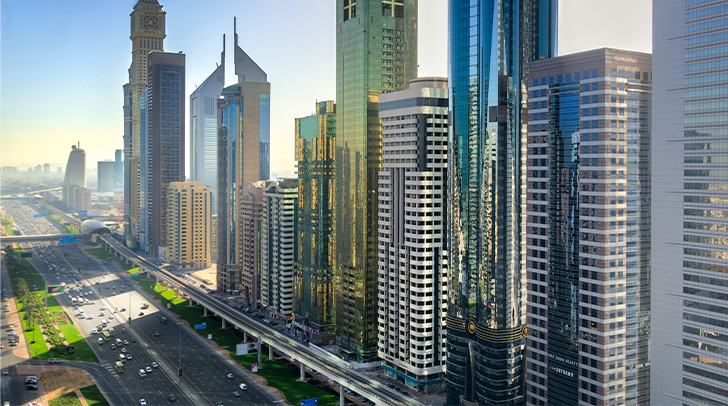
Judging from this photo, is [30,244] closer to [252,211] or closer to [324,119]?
[252,211]

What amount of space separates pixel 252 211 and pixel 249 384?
34.0 metres

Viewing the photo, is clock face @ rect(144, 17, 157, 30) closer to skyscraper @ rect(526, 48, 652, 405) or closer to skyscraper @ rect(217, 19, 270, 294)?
skyscraper @ rect(217, 19, 270, 294)

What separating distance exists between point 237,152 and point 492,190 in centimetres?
6038

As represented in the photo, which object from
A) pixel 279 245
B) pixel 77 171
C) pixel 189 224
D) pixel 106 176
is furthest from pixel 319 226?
pixel 106 176

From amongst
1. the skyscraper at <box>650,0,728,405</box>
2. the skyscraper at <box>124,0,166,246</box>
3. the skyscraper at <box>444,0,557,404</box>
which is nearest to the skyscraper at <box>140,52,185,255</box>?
the skyscraper at <box>124,0,166,246</box>

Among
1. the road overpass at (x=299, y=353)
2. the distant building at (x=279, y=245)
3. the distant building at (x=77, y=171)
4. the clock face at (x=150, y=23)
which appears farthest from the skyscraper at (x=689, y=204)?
the clock face at (x=150, y=23)

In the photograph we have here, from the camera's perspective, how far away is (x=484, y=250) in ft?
175

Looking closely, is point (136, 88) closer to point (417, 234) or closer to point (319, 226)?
point (319, 226)

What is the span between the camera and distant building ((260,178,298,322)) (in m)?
84.4

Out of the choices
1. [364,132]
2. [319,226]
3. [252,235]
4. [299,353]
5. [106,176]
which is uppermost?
[364,132]

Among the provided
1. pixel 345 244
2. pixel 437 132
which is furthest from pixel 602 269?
pixel 345 244

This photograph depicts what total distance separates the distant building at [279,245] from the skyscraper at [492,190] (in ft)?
115

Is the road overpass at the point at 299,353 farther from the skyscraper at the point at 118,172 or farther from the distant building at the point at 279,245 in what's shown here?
the skyscraper at the point at 118,172

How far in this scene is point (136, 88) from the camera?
15900 centimetres
